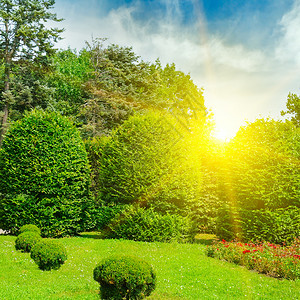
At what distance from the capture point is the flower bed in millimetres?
9992

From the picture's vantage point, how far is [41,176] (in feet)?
47.5

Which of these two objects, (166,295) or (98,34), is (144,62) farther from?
(166,295)

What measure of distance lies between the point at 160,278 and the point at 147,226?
16.7ft

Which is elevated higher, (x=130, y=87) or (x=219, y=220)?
(x=130, y=87)

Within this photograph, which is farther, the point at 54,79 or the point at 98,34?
the point at 54,79

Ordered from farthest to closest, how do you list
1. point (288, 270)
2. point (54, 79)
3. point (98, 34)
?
point (54, 79), point (98, 34), point (288, 270)

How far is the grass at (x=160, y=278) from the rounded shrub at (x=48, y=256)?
21 cm

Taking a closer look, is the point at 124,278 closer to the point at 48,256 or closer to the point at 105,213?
the point at 48,256

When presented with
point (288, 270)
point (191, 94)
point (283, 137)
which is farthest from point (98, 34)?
point (288, 270)

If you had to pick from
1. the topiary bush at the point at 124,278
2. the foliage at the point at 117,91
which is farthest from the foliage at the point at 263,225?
the foliage at the point at 117,91

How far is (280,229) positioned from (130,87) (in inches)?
962

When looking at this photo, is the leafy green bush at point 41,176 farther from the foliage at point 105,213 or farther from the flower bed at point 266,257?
the flower bed at point 266,257

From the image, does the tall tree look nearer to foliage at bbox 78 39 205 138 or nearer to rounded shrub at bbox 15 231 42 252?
foliage at bbox 78 39 205 138

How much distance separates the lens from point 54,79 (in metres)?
36.7
